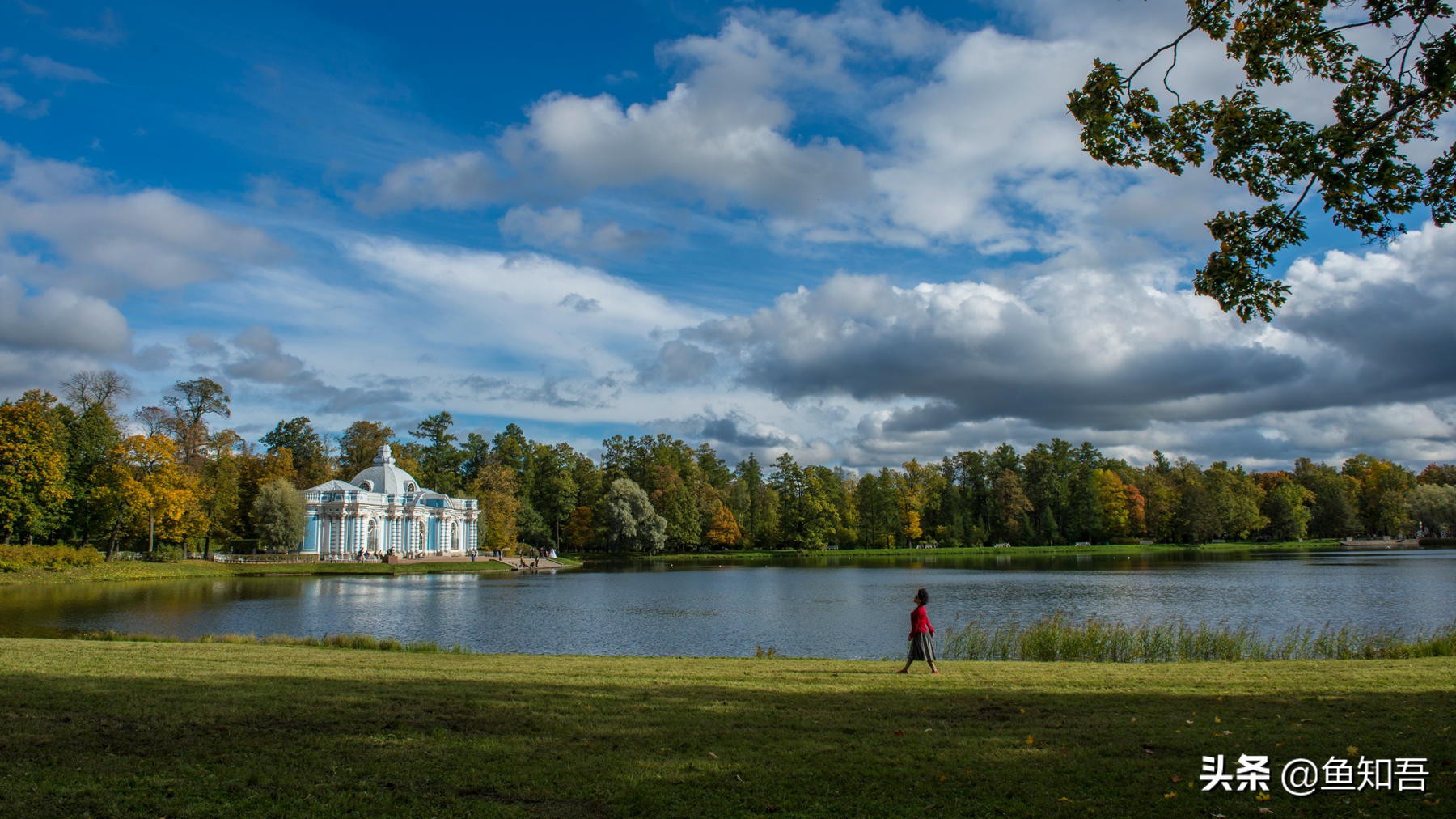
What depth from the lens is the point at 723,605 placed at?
110 feet

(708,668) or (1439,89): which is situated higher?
(1439,89)

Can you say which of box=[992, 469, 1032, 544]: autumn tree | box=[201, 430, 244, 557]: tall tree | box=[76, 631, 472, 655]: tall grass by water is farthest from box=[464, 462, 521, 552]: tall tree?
box=[76, 631, 472, 655]: tall grass by water

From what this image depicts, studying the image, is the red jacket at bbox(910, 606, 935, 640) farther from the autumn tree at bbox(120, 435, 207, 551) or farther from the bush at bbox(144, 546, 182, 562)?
the bush at bbox(144, 546, 182, 562)

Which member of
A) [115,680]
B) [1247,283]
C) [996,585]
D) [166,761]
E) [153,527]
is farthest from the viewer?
[153,527]

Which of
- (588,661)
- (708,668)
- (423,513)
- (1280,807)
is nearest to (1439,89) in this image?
(1280,807)

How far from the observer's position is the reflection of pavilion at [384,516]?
227ft

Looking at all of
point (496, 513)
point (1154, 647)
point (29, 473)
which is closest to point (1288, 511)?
point (496, 513)

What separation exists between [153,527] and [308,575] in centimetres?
982

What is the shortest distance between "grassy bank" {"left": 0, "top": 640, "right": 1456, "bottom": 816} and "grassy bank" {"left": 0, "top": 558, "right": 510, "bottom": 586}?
3926cm

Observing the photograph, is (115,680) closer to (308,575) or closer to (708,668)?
(708,668)

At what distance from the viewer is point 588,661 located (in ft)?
46.3

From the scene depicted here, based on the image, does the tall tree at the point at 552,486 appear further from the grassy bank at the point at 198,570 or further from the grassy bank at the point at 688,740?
the grassy bank at the point at 688,740

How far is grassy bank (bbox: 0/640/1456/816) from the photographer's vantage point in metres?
5.68

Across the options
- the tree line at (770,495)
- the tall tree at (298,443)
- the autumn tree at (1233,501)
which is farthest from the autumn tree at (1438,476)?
the tall tree at (298,443)
